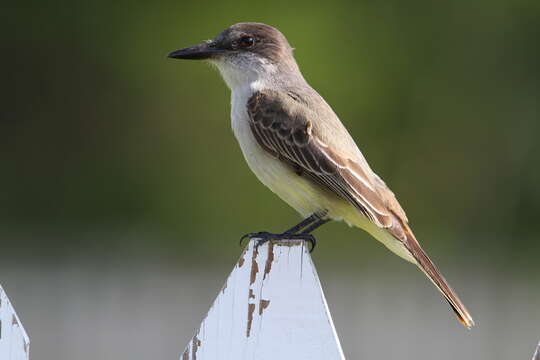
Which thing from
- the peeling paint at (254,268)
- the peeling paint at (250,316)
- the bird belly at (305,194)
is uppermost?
the bird belly at (305,194)

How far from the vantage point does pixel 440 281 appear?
398cm

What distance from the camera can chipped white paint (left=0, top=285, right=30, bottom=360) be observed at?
10.1ft

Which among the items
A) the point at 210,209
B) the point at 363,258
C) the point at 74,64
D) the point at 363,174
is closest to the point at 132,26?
the point at 74,64

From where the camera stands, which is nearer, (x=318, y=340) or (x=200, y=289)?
(x=318, y=340)

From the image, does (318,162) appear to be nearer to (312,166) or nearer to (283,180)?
(312,166)

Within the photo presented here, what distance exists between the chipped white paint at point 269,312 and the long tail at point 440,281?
101 cm

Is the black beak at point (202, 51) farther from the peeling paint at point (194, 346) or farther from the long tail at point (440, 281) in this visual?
the peeling paint at point (194, 346)

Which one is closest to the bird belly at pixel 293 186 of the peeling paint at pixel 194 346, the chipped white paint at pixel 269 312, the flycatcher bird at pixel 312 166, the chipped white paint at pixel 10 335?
the flycatcher bird at pixel 312 166

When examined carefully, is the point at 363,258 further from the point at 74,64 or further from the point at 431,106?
the point at 74,64

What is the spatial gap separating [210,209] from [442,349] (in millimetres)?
2248

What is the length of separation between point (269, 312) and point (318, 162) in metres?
1.37

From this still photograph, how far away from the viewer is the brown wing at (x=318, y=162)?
418 centimetres

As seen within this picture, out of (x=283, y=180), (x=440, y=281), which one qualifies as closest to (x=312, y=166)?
(x=283, y=180)

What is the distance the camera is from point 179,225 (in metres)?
8.21
